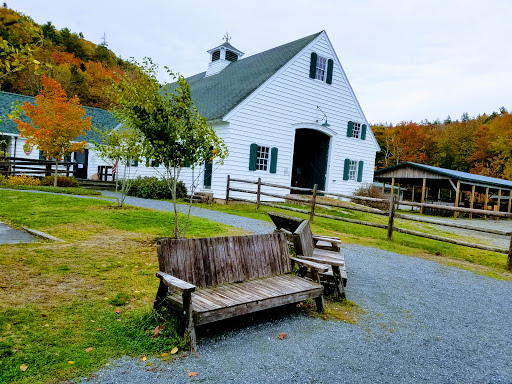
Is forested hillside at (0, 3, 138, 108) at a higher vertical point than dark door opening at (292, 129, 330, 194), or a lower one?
higher

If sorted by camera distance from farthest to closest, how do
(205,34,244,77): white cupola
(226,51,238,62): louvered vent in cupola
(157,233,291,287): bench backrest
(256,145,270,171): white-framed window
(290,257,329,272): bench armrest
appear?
1. (226,51,238,62): louvered vent in cupola
2. (205,34,244,77): white cupola
3. (256,145,270,171): white-framed window
4. (290,257,329,272): bench armrest
5. (157,233,291,287): bench backrest

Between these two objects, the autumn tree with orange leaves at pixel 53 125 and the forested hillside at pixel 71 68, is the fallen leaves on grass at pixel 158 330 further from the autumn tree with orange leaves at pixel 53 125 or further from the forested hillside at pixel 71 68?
the forested hillside at pixel 71 68

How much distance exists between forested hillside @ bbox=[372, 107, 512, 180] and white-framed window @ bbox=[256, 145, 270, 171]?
35401 mm

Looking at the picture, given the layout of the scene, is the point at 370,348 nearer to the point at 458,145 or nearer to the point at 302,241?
the point at 302,241

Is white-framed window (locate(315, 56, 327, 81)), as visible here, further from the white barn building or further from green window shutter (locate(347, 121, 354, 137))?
green window shutter (locate(347, 121, 354, 137))

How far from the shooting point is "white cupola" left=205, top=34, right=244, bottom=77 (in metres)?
23.9

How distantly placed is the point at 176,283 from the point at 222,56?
75.8 feet

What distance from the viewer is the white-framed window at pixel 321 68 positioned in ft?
61.0

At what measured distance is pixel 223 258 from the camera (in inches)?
163

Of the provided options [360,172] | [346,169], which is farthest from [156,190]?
[360,172]

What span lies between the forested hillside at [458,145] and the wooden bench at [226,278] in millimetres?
44672

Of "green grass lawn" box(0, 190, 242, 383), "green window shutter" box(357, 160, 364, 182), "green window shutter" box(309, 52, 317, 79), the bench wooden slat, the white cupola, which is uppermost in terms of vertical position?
the white cupola

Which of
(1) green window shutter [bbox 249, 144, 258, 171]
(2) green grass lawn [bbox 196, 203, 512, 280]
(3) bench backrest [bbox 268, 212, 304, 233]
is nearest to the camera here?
(3) bench backrest [bbox 268, 212, 304, 233]

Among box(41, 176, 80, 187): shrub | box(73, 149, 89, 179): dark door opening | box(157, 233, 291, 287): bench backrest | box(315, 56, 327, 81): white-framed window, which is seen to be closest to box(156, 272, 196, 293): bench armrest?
box(157, 233, 291, 287): bench backrest
